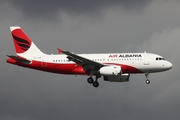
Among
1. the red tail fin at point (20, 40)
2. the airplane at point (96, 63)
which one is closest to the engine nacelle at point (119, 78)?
the airplane at point (96, 63)

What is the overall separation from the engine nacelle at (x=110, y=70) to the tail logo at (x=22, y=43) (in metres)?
14.5

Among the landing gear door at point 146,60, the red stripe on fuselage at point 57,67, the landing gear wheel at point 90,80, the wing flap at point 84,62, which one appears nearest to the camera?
the wing flap at point 84,62

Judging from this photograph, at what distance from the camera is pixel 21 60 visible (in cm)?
8625

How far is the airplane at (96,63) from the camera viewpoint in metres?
82.4

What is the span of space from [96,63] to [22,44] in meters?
15.0

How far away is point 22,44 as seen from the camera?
90.9m

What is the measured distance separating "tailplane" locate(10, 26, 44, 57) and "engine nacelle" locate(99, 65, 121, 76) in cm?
1159

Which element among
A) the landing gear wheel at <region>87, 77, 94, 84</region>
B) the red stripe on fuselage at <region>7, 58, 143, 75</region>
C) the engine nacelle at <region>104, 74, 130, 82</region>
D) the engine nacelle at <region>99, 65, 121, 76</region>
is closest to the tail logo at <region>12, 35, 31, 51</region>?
the red stripe on fuselage at <region>7, 58, 143, 75</region>

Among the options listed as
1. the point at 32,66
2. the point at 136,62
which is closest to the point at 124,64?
the point at 136,62

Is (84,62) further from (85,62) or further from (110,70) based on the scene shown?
(110,70)

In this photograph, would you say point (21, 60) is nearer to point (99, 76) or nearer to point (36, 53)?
point (36, 53)

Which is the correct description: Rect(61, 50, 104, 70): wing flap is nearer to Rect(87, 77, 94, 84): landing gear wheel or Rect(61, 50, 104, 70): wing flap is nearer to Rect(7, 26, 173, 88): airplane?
Rect(7, 26, 173, 88): airplane

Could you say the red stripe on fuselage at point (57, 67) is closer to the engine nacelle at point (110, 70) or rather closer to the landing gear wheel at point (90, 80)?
the landing gear wheel at point (90, 80)

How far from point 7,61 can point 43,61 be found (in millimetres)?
5827
